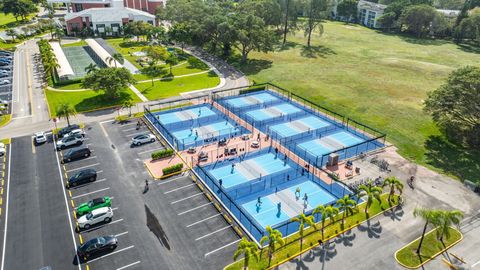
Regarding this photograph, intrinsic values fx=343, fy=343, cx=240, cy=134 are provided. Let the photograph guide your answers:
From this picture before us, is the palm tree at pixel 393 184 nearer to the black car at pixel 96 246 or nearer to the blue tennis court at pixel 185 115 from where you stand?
the black car at pixel 96 246

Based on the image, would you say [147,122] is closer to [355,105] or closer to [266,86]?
[266,86]

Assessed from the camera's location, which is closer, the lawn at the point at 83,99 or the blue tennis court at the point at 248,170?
the blue tennis court at the point at 248,170

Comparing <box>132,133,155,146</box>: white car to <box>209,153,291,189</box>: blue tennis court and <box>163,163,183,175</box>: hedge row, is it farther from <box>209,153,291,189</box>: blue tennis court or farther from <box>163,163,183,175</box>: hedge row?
<box>209,153,291,189</box>: blue tennis court

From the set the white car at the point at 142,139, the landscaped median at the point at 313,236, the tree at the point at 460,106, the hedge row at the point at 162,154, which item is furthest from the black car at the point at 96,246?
the tree at the point at 460,106

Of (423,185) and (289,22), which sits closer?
(423,185)

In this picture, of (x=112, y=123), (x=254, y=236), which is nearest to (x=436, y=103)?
(x=254, y=236)

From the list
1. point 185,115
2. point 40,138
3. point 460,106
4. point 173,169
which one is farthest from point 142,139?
point 460,106
